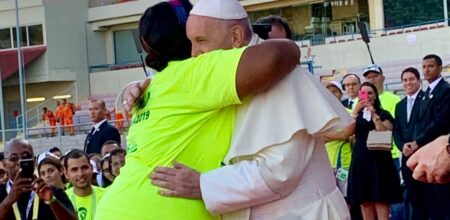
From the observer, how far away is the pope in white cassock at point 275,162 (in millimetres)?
3627

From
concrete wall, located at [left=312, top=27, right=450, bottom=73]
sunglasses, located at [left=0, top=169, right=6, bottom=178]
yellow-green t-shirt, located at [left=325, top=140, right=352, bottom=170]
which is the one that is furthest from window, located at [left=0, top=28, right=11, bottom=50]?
yellow-green t-shirt, located at [left=325, top=140, right=352, bottom=170]

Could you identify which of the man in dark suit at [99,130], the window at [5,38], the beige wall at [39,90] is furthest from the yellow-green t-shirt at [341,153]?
the window at [5,38]

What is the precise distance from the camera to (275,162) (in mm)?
3615

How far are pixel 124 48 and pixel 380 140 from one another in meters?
39.9

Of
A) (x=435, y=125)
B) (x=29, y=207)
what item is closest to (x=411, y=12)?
(x=435, y=125)

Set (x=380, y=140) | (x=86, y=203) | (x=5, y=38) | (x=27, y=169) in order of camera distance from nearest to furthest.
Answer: (x=27, y=169)
(x=86, y=203)
(x=380, y=140)
(x=5, y=38)

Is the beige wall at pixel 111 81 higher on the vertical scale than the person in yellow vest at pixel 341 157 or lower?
higher

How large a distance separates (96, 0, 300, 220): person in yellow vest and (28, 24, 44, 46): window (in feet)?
151

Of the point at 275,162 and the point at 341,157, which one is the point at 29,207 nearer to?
the point at 275,162

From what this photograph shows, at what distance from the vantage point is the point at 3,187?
25.1 ft

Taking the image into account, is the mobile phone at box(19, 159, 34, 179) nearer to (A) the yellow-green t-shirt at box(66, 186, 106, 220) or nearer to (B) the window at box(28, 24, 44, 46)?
(A) the yellow-green t-shirt at box(66, 186, 106, 220)

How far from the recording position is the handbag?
404 inches

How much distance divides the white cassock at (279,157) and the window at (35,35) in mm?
46102

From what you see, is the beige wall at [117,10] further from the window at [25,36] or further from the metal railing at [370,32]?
the metal railing at [370,32]
